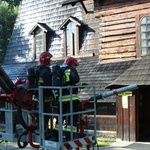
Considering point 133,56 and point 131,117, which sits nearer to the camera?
point 131,117

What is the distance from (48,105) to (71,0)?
33.7 feet

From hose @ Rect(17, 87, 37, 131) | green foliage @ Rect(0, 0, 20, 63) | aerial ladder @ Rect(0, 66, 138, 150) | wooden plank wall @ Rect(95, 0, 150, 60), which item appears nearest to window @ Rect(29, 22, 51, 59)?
wooden plank wall @ Rect(95, 0, 150, 60)

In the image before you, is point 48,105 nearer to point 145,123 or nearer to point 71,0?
point 145,123

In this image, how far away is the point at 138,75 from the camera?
39.8 ft

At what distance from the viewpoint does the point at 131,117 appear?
494 inches

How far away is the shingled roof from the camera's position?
1174 cm

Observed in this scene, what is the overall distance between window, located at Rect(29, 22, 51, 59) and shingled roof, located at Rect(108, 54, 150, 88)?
7.94m

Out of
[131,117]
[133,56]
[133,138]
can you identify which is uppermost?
[133,56]

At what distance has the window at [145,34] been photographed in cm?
1414

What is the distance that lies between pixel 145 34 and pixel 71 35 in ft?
16.2

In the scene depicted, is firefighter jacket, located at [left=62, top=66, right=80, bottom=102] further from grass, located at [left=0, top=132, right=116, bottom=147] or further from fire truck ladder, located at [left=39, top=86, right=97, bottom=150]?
grass, located at [left=0, top=132, right=116, bottom=147]

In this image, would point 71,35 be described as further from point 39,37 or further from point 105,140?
point 105,140

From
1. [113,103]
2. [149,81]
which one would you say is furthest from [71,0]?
[149,81]

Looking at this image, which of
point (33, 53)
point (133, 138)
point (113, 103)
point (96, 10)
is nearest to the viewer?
point (133, 138)
